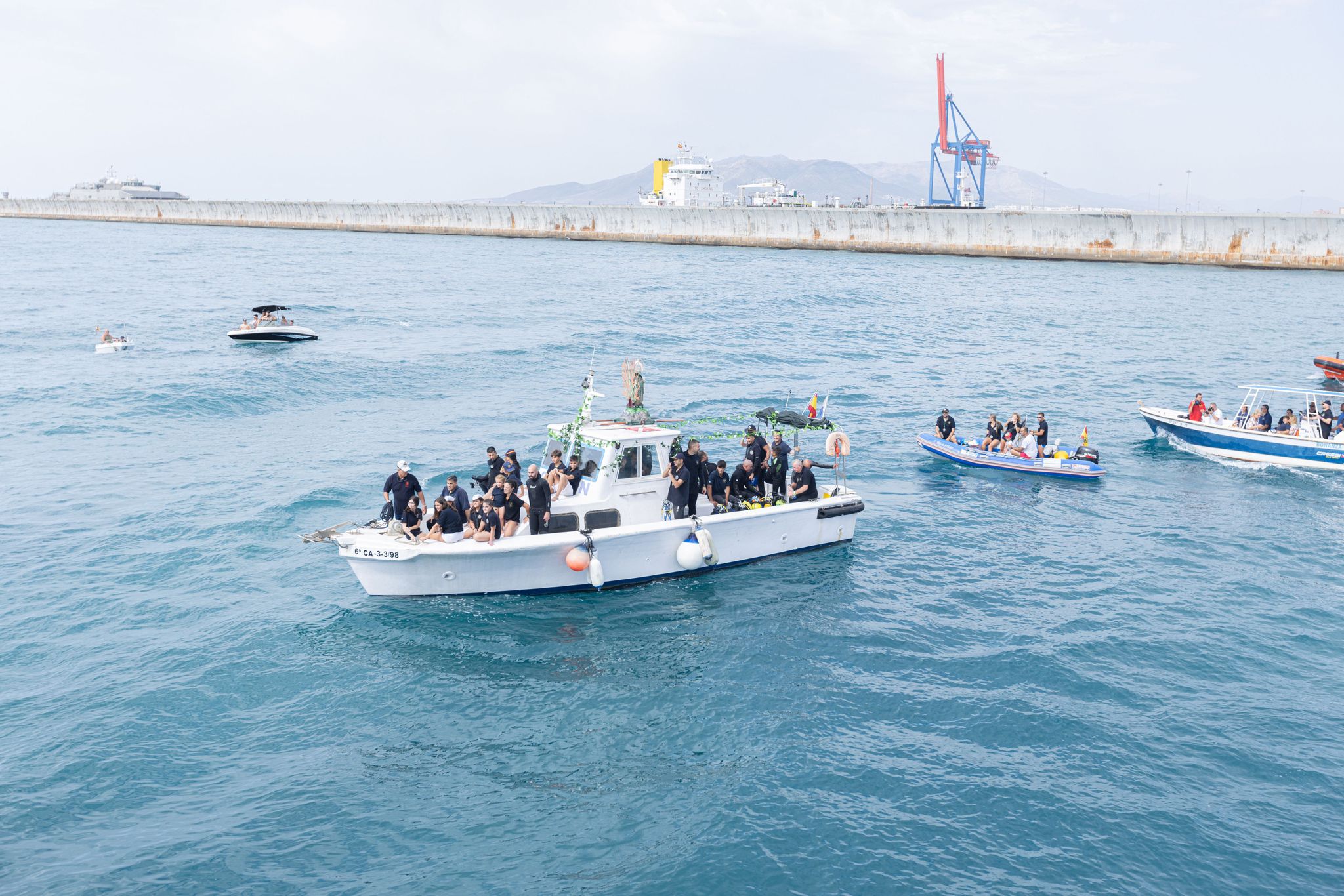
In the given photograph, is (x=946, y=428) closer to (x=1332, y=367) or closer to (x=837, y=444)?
(x=837, y=444)

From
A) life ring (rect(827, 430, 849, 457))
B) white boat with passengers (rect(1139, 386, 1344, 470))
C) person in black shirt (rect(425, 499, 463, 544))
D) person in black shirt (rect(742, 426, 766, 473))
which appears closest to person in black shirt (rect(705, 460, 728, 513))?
person in black shirt (rect(742, 426, 766, 473))

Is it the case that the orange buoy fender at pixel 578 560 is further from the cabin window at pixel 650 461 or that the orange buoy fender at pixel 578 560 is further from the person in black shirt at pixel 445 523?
the cabin window at pixel 650 461

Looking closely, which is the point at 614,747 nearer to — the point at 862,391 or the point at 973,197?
the point at 862,391

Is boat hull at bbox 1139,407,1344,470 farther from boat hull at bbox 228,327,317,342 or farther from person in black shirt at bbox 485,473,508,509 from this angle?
boat hull at bbox 228,327,317,342

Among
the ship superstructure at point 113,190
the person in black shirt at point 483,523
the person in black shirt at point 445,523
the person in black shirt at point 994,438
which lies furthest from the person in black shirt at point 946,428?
the ship superstructure at point 113,190

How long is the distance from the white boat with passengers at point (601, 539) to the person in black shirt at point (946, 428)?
30.9ft

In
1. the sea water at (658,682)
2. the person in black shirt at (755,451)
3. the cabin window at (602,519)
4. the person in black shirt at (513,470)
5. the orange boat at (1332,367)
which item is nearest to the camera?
the sea water at (658,682)

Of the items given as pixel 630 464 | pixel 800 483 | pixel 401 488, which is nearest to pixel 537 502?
pixel 630 464

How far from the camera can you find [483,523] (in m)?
16.7

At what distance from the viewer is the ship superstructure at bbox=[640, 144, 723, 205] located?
5448 inches

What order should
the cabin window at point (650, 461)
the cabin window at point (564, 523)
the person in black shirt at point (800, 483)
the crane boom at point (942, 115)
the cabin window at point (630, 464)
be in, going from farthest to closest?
the crane boom at point (942, 115) < the person in black shirt at point (800, 483) < the cabin window at point (650, 461) < the cabin window at point (630, 464) < the cabin window at point (564, 523)

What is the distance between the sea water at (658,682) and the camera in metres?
10.9

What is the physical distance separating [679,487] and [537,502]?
9.34 feet

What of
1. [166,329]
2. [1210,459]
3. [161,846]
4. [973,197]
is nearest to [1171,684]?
[161,846]
